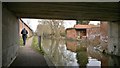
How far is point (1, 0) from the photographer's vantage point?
7.62 metres

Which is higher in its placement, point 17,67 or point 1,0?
point 1,0

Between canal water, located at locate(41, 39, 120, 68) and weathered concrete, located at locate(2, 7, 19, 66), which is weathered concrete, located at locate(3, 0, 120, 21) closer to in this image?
weathered concrete, located at locate(2, 7, 19, 66)

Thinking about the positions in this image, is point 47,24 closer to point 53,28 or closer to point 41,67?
point 53,28

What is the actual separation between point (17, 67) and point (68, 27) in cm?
4879

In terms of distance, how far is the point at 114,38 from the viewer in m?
24.0

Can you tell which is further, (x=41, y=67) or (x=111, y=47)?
(x=111, y=47)

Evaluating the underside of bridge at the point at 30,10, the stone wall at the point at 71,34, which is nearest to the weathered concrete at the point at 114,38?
the underside of bridge at the point at 30,10

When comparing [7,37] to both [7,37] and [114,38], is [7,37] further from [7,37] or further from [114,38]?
[114,38]

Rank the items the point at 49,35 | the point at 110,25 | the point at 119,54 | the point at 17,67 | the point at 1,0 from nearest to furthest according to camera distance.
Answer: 1. the point at 1,0
2. the point at 17,67
3. the point at 119,54
4. the point at 110,25
5. the point at 49,35

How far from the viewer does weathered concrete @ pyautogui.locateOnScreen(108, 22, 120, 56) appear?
2292 cm

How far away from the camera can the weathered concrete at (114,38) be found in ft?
75.2

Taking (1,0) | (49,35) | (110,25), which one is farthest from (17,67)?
(49,35)

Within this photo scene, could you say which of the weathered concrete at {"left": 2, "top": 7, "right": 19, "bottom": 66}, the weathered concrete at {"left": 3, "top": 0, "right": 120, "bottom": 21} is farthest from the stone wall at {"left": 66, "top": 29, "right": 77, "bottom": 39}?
the weathered concrete at {"left": 2, "top": 7, "right": 19, "bottom": 66}

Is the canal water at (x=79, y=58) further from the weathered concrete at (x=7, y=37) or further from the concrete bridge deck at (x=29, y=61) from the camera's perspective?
the weathered concrete at (x=7, y=37)
